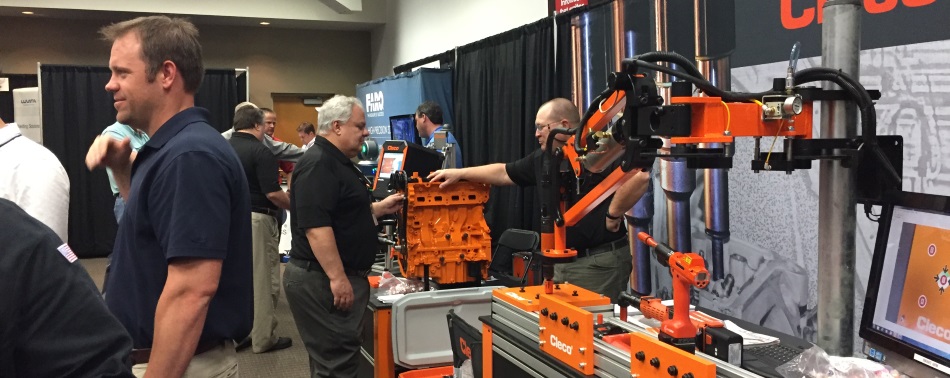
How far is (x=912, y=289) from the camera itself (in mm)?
1395

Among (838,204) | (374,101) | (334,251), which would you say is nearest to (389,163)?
(334,251)

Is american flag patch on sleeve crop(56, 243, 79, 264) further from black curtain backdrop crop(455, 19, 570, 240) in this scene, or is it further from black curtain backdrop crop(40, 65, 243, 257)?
black curtain backdrop crop(40, 65, 243, 257)

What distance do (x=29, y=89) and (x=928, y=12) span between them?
9056mm

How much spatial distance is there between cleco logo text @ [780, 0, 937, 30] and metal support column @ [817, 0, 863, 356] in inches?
53.6

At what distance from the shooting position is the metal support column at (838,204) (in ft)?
4.25

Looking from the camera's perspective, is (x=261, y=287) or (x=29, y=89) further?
(x=29, y=89)

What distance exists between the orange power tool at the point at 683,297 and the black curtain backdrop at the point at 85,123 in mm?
7734

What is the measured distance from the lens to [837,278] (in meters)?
1.37

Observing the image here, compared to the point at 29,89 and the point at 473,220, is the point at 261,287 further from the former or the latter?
the point at 29,89

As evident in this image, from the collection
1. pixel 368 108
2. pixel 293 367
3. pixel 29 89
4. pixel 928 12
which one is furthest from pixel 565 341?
pixel 29 89

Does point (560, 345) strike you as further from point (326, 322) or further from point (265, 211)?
point (265, 211)

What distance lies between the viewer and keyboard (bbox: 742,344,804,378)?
148cm

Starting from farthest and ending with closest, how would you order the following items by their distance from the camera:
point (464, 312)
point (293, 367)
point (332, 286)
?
1. point (293, 367)
2. point (464, 312)
3. point (332, 286)

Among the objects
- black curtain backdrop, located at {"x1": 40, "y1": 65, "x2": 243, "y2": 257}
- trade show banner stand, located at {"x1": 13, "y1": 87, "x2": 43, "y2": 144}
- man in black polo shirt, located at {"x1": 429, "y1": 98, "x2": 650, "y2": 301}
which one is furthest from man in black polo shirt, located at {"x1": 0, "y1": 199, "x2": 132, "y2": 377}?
trade show banner stand, located at {"x1": 13, "y1": 87, "x2": 43, "y2": 144}
